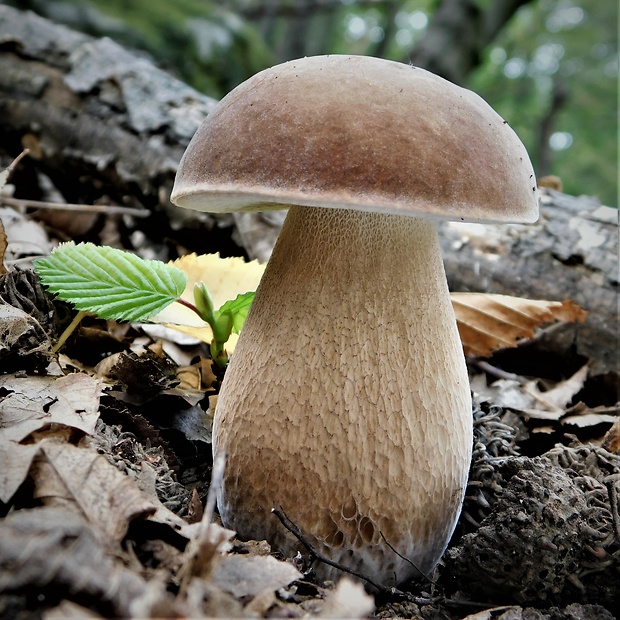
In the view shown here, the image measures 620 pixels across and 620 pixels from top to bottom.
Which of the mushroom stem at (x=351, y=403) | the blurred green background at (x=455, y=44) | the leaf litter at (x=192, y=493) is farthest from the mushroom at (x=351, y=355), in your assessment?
the blurred green background at (x=455, y=44)

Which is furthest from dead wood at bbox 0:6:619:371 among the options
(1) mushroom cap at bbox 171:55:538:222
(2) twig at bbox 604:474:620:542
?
(1) mushroom cap at bbox 171:55:538:222

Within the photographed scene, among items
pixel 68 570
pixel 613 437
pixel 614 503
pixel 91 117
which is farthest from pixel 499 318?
pixel 91 117

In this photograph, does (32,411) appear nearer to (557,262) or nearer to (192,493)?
(192,493)

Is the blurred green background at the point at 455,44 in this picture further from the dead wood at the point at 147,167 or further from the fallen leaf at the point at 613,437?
the fallen leaf at the point at 613,437

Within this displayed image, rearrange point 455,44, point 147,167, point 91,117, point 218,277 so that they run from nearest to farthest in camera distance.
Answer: point 218,277
point 147,167
point 91,117
point 455,44

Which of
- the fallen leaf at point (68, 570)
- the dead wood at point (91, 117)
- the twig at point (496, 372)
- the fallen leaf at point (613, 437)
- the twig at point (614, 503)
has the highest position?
the dead wood at point (91, 117)

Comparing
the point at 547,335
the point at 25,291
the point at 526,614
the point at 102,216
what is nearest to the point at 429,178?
the point at 526,614
